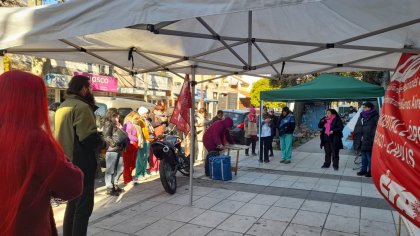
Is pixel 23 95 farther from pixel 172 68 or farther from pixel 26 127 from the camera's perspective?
pixel 172 68

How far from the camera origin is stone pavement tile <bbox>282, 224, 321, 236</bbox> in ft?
14.8

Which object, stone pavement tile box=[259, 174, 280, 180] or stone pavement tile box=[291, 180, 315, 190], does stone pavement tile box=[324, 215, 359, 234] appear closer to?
stone pavement tile box=[291, 180, 315, 190]

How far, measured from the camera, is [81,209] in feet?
10.9

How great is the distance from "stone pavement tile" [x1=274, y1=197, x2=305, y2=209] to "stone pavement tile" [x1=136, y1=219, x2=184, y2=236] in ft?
6.43

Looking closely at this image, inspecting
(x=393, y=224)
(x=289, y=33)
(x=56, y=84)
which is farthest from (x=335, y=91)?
(x=56, y=84)

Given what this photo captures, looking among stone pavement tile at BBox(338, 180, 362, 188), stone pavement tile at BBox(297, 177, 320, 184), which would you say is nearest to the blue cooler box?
stone pavement tile at BBox(297, 177, 320, 184)

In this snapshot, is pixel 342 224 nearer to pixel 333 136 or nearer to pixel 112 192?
pixel 112 192

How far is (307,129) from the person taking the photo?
2056 centimetres

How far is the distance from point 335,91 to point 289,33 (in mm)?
6036

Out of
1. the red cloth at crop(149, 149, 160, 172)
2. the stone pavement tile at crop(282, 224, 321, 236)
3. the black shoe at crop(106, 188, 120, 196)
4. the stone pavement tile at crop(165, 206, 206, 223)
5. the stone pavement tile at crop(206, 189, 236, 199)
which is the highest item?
the red cloth at crop(149, 149, 160, 172)

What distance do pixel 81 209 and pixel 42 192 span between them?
1.81 meters

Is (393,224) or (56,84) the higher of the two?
(56,84)

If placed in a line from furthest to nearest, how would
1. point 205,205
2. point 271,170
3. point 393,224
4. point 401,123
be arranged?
1. point 271,170
2. point 205,205
3. point 393,224
4. point 401,123

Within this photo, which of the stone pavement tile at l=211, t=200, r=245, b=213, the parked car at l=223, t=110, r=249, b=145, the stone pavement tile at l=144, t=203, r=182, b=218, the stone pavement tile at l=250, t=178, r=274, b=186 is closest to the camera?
the stone pavement tile at l=144, t=203, r=182, b=218
